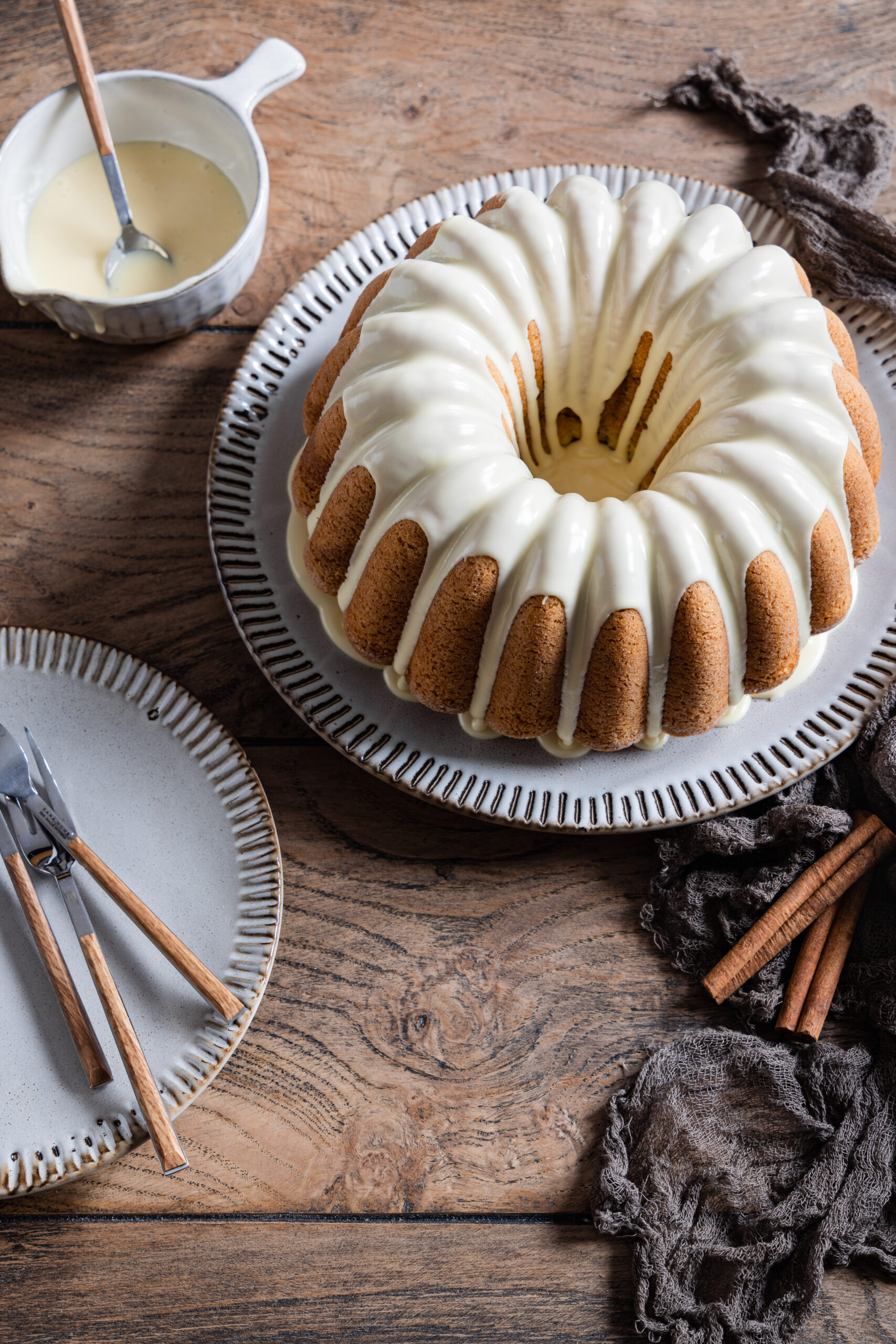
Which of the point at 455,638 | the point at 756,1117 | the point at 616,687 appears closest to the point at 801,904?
the point at 756,1117

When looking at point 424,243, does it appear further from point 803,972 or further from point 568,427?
point 803,972

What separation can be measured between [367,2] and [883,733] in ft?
3.62

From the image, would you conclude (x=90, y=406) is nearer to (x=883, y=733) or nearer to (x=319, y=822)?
(x=319, y=822)

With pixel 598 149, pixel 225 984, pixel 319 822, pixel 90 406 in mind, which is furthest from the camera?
pixel 598 149

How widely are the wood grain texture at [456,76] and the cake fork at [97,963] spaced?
685 millimetres

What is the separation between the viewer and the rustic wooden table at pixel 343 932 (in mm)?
996

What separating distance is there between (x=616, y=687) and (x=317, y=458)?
13.9 inches

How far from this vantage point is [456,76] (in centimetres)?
138

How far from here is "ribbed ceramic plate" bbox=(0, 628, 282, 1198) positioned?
965mm

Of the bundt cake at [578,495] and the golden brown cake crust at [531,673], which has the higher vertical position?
the bundt cake at [578,495]

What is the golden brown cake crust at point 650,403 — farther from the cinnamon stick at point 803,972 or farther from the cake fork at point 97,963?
the cake fork at point 97,963

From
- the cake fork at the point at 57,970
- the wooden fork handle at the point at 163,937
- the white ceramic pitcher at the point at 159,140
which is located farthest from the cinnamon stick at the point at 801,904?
the white ceramic pitcher at the point at 159,140

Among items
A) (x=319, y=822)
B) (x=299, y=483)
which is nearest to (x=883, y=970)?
(x=319, y=822)

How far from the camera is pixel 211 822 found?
106 centimetres
